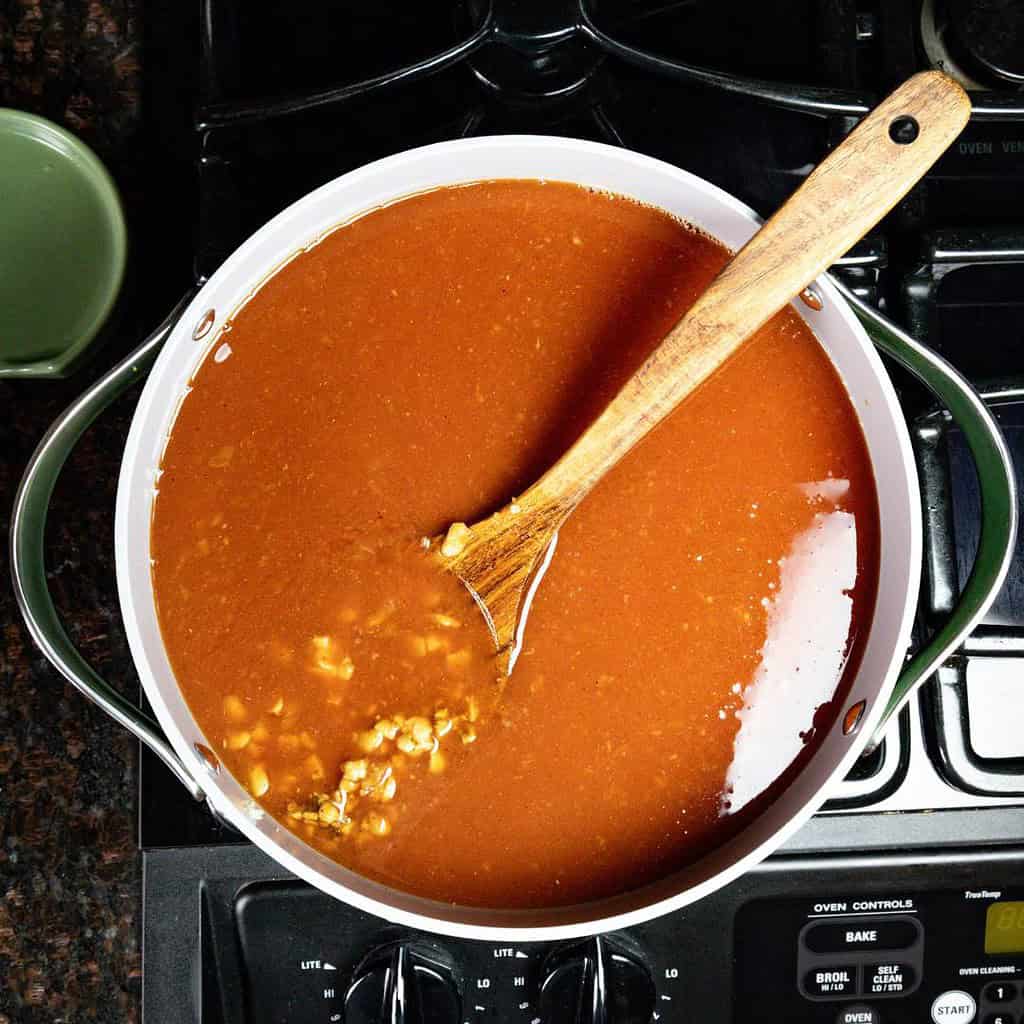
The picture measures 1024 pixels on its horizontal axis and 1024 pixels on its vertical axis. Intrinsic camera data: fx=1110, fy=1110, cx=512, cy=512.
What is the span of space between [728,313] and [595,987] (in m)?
0.65

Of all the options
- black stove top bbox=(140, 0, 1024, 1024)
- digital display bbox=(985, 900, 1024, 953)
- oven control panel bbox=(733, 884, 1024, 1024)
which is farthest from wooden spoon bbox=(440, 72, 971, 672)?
digital display bbox=(985, 900, 1024, 953)

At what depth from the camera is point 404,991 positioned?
1081 millimetres

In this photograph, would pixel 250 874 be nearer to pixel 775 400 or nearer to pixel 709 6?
pixel 775 400

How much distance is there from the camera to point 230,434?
1.09 metres

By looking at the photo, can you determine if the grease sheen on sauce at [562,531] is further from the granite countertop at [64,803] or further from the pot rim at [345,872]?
the granite countertop at [64,803]

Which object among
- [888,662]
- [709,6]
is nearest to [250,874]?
[888,662]

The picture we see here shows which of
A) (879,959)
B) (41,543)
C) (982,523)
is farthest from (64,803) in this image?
(982,523)

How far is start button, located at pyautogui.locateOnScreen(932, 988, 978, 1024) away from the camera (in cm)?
113

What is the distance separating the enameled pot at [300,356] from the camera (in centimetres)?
99

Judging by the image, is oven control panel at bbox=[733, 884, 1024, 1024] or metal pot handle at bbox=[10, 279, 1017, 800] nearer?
metal pot handle at bbox=[10, 279, 1017, 800]

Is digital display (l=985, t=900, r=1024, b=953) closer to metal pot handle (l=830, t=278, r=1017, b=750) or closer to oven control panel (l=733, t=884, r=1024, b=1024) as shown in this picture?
oven control panel (l=733, t=884, r=1024, b=1024)

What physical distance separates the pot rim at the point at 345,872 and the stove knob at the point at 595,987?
55 millimetres

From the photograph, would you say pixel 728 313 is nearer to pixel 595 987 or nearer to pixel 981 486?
pixel 981 486

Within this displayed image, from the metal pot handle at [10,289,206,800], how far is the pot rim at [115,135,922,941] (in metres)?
0.02
